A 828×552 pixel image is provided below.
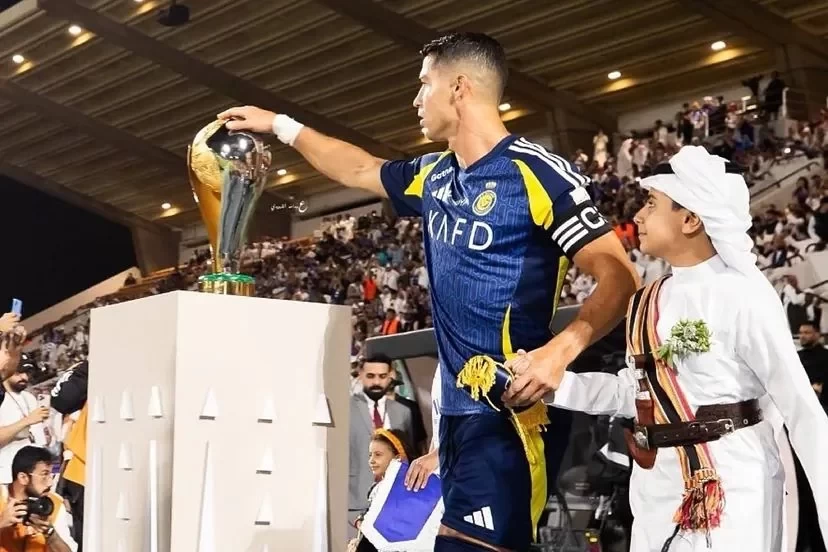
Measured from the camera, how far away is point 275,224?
29734mm

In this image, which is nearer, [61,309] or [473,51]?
[473,51]

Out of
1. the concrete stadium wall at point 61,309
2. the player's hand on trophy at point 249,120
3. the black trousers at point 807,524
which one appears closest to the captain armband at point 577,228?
the player's hand on trophy at point 249,120

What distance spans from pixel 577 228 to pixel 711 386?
661 millimetres

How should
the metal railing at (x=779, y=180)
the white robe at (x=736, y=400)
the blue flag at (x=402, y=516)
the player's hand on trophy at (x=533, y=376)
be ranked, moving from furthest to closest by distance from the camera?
the metal railing at (x=779, y=180), the blue flag at (x=402, y=516), the white robe at (x=736, y=400), the player's hand on trophy at (x=533, y=376)

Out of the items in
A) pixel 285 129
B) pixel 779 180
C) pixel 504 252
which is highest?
pixel 779 180

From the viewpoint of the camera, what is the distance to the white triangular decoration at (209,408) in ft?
9.31

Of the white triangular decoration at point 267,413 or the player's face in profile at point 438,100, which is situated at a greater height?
the player's face in profile at point 438,100

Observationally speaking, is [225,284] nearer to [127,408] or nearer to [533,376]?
[127,408]

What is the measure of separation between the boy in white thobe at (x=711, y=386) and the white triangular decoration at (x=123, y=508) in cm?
114

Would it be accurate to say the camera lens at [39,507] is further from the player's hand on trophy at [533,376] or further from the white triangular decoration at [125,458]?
the player's hand on trophy at [533,376]

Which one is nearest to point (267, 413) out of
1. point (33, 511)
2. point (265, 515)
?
point (265, 515)

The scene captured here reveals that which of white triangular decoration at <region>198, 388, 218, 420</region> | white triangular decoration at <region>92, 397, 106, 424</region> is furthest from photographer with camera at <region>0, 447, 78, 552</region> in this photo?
white triangular decoration at <region>198, 388, 218, 420</region>

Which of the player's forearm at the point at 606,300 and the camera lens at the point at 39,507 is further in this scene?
the camera lens at the point at 39,507

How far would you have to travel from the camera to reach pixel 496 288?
8.56 feet
